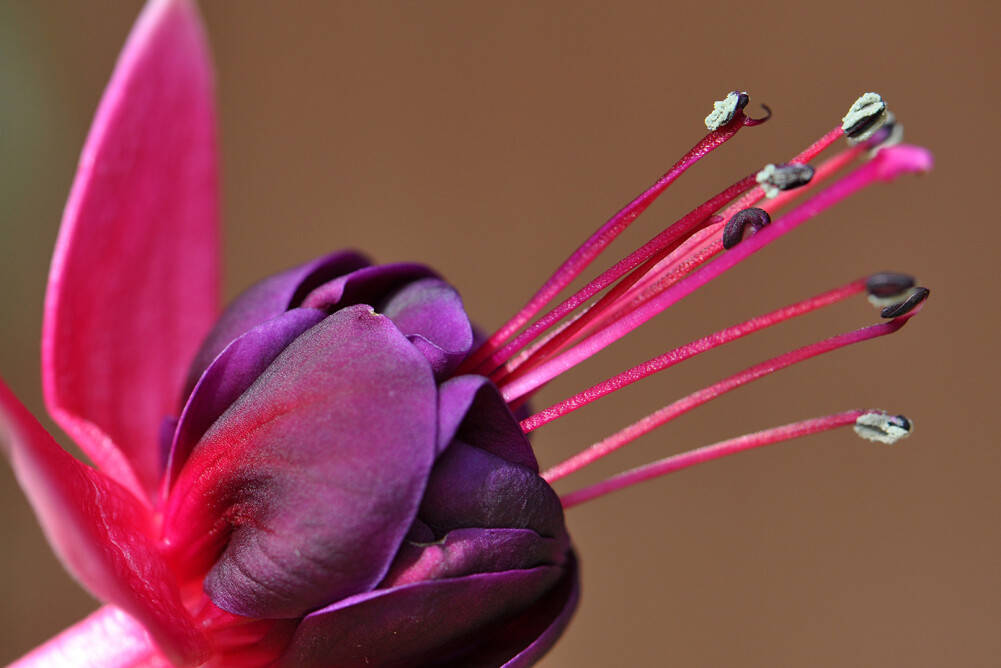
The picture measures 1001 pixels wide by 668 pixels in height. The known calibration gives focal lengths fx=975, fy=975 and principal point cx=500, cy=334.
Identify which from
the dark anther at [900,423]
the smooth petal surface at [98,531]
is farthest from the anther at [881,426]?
the smooth petal surface at [98,531]

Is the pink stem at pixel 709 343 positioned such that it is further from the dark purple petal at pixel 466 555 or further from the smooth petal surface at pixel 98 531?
the smooth petal surface at pixel 98 531

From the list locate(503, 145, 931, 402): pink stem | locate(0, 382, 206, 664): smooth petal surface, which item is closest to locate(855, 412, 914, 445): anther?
locate(503, 145, 931, 402): pink stem

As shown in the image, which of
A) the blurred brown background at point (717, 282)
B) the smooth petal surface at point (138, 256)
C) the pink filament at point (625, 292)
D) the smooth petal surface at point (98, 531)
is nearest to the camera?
the smooth petal surface at point (98, 531)

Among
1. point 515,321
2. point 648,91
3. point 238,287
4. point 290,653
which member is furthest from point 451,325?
point 238,287

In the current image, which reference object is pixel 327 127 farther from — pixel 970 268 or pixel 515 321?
pixel 515 321

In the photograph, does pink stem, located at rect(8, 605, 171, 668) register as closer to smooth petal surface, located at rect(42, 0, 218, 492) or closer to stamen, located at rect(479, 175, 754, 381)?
smooth petal surface, located at rect(42, 0, 218, 492)
